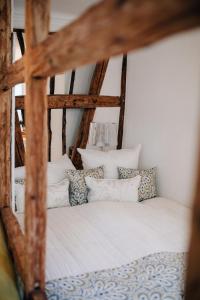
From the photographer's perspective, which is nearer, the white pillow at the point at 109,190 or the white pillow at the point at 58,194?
the white pillow at the point at 58,194

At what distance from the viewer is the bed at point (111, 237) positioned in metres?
2.12

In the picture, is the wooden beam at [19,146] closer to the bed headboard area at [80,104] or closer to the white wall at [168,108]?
the bed headboard area at [80,104]

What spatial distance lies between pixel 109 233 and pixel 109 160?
121 cm

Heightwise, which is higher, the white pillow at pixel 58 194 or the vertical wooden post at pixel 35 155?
the vertical wooden post at pixel 35 155

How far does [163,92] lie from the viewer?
3.55m

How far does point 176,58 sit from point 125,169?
1375mm

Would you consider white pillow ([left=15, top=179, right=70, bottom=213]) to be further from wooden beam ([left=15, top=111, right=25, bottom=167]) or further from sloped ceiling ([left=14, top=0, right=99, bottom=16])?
sloped ceiling ([left=14, top=0, right=99, bottom=16])

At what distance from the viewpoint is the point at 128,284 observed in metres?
1.88

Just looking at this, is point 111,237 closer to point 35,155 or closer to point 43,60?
point 35,155

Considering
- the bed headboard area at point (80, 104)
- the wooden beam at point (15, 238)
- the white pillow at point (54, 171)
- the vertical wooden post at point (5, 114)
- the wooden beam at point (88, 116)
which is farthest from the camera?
the wooden beam at point (88, 116)

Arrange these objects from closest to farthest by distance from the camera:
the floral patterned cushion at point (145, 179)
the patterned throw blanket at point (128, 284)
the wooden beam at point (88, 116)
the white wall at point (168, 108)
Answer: the patterned throw blanket at point (128, 284)
the white wall at point (168, 108)
the floral patterned cushion at point (145, 179)
the wooden beam at point (88, 116)

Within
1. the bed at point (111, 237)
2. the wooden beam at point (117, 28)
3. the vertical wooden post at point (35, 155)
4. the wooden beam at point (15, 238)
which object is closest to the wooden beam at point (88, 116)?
the bed at point (111, 237)

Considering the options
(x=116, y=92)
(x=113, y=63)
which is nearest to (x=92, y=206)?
(x=116, y=92)

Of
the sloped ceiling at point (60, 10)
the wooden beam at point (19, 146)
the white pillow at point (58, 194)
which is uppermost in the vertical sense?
the sloped ceiling at point (60, 10)
